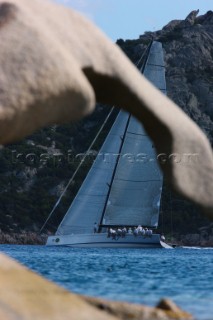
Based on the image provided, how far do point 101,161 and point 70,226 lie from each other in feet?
15.6

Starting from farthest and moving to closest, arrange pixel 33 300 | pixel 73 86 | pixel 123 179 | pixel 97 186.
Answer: pixel 97 186 → pixel 123 179 → pixel 73 86 → pixel 33 300

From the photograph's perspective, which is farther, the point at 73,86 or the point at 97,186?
the point at 97,186

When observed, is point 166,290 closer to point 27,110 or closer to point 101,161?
point 27,110

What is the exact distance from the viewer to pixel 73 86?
8.88 meters

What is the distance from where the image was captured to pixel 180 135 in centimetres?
938

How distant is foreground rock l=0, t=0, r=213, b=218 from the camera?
8.76 m

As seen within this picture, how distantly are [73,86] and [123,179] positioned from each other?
47136mm

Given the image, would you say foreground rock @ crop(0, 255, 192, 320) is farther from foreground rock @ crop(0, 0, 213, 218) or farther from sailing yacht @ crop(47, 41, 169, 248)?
sailing yacht @ crop(47, 41, 169, 248)

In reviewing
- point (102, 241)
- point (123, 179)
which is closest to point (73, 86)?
point (123, 179)

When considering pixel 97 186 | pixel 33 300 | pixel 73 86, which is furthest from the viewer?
pixel 97 186

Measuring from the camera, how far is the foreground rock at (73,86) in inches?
345

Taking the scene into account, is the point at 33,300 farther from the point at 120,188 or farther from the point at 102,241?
the point at 102,241

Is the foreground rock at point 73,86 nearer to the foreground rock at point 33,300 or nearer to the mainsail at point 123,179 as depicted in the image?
the foreground rock at point 33,300

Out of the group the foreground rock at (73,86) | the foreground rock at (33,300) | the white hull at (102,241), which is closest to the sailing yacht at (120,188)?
the white hull at (102,241)
